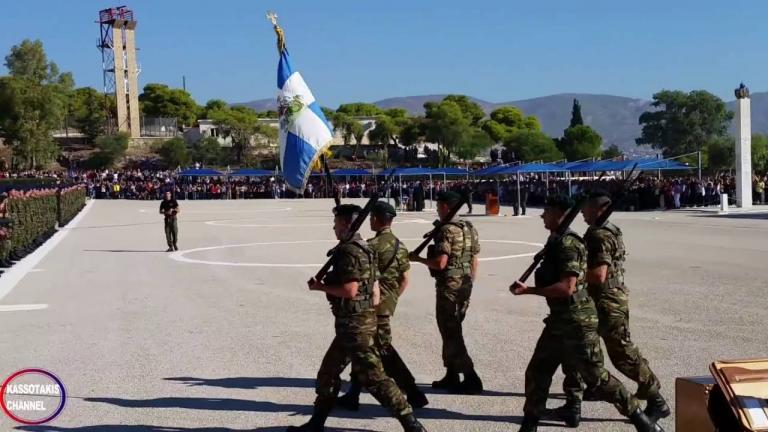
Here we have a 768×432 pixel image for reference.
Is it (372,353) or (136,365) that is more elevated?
(372,353)

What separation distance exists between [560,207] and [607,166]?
1222 inches

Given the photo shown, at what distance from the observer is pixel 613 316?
19.7 feet

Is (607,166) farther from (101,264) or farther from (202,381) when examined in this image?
(202,381)

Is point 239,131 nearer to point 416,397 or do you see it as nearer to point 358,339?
point 416,397

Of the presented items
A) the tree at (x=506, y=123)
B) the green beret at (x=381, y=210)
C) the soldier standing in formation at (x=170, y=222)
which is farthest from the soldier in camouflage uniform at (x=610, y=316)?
the tree at (x=506, y=123)

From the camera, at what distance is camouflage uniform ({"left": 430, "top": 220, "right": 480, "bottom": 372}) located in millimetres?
6699

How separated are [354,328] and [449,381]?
169cm

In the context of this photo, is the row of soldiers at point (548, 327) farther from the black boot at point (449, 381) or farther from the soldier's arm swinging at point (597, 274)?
the black boot at point (449, 381)

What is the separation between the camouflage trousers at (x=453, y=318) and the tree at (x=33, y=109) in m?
65.6

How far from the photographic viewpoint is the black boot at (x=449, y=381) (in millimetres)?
6805

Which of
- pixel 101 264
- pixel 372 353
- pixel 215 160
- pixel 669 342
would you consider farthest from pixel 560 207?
pixel 215 160

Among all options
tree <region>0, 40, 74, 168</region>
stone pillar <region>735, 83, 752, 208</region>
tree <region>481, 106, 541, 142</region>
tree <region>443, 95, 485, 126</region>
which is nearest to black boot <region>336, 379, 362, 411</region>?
stone pillar <region>735, 83, 752, 208</region>

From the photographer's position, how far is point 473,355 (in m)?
8.05

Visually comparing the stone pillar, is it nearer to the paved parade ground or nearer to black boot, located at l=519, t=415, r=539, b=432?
the paved parade ground
